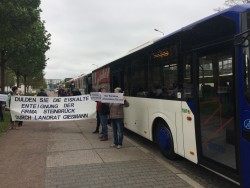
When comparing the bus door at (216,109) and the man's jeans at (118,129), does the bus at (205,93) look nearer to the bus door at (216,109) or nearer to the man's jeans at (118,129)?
the bus door at (216,109)

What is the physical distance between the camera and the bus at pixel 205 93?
490cm

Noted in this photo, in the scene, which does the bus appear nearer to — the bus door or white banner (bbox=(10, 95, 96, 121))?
the bus door

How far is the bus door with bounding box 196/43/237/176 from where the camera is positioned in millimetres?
5250

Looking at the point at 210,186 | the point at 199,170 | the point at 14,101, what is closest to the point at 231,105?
the point at 210,186

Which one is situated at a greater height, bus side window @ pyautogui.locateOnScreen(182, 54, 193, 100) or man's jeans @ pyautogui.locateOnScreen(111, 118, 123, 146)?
bus side window @ pyautogui.locateOnScreen(182, 54, 193, 100)

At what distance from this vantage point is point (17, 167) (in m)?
7.36

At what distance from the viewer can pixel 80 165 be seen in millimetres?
7395

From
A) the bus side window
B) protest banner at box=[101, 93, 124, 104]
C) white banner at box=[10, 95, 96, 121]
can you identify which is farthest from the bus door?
white banner at box=[10, 95, 96, 121]

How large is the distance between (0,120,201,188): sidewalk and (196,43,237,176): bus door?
804mm

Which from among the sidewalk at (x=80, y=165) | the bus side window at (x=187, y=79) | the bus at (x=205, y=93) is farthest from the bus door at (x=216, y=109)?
the sidewalk at (x=80, y=165)

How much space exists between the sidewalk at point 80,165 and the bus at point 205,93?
25.5 inches

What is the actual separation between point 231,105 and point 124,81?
263 inches

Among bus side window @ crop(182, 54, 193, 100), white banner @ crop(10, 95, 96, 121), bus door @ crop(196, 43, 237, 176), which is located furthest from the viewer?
white banner @ crop(10, 95, 96, 121)

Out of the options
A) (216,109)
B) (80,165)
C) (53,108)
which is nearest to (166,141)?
(80,165)
